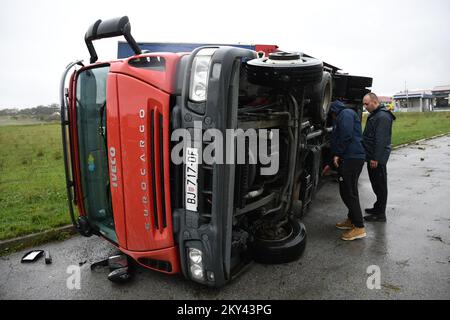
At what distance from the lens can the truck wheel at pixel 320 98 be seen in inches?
158

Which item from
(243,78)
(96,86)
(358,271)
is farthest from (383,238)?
(96,86)

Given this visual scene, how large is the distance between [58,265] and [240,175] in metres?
2.17

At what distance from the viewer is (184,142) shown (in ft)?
8.78

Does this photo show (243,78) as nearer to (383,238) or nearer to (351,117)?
(351,117)

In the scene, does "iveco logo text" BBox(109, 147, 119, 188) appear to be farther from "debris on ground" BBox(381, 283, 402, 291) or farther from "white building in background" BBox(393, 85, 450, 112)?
"white building in background" BBox(393, 85, 450, 112)

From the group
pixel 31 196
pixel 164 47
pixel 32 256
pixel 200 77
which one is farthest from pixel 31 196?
pixel 200 77

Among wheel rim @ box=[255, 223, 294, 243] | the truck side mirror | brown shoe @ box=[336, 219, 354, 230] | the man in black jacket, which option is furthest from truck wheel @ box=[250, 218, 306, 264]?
the truck side mirror

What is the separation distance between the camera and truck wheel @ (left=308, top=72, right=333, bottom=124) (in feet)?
13.2

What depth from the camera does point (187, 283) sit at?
3082 mm

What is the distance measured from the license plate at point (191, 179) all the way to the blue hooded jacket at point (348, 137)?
218 cm

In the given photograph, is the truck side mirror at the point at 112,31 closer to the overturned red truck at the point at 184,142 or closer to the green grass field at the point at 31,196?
the overturned red truck at the point at 184,142

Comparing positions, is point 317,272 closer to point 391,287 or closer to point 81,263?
point 391,287

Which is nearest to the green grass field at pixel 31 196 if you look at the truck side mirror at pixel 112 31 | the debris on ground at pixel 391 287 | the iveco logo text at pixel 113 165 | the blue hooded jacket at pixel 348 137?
the iveco logo text at pixel 113 165

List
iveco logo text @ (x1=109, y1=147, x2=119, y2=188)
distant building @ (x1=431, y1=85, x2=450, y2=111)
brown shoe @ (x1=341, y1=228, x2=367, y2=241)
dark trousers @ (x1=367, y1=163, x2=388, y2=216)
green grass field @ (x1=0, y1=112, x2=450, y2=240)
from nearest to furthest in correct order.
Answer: iveco logo text @ (x1=109, y1=147, x2=119, y2=188), brown shoe @ (x1=341, y1=228, x2=367, y2=241), green grass field @ (x1=0, y1=112, x2=450, y2=240), dark trousers @ (x1=367, y1=163, x2=388, y2=216), distant building @ (x1=431, y1=85, x2=450, y2=111)
